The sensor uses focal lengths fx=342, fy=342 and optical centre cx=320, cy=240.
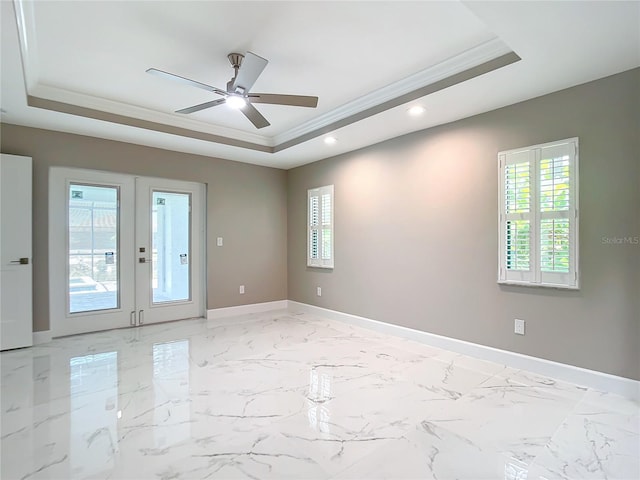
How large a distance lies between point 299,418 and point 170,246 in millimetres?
3502

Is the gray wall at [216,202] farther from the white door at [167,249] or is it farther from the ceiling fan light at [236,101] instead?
the ceiling fan light at [236,101]

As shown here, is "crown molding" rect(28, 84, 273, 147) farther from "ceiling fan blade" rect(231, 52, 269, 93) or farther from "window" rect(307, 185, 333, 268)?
"ceiling fan blade" rect(231, 52, 269, 93)

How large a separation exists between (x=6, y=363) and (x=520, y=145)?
528 centimetres

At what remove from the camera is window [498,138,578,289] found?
2840mm

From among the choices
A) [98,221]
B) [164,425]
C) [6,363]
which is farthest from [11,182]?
[164,425]

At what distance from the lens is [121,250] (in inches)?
177

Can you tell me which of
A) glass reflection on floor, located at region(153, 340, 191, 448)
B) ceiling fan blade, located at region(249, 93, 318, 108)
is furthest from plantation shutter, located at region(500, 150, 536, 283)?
glass reflection on floor, located at region(153, 340, 191, 448)

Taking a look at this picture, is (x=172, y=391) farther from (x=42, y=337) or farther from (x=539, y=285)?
(x=539, y=285)

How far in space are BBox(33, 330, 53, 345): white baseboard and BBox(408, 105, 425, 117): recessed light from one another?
4.73 m

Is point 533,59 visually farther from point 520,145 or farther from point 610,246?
point 610,246

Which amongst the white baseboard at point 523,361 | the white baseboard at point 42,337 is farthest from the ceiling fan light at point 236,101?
the white baseboard at point 42,337

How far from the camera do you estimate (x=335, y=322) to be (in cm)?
498

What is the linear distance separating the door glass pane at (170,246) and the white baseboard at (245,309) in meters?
0.46

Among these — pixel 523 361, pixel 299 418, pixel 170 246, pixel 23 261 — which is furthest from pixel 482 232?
pixel 23 261
